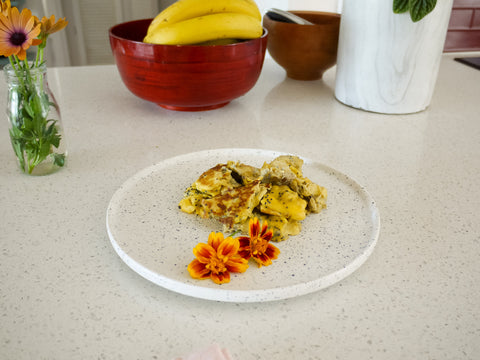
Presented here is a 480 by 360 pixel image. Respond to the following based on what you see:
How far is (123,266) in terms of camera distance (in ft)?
1.69

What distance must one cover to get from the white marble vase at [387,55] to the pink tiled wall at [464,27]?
215 cm

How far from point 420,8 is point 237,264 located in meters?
0.67

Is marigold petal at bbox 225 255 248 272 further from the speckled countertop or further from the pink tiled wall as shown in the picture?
the pink tiled wall

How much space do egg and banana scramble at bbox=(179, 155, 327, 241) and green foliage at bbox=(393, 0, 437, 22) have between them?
45 cm

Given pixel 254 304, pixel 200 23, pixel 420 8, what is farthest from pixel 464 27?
pixel 254 304

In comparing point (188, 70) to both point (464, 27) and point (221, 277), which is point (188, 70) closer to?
point (221, 277)

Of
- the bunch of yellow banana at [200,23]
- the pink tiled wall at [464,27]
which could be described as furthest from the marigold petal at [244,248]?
the pink tiled wall at [464,27]

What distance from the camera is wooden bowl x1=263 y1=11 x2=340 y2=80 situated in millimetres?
1075

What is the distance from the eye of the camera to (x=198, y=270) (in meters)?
0.46

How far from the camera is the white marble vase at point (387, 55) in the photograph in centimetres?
88

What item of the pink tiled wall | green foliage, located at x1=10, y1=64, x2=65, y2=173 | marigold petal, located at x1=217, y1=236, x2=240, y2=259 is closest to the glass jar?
green foliage, located at x1=10, y1=64, x2=65, y2=173

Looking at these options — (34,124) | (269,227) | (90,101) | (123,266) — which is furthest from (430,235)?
(90,101)

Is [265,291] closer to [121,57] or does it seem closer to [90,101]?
[121,57]

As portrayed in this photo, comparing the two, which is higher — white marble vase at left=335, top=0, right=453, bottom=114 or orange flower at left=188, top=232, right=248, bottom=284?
white marble vase at left=335, top=0, right=453, bottom=114
